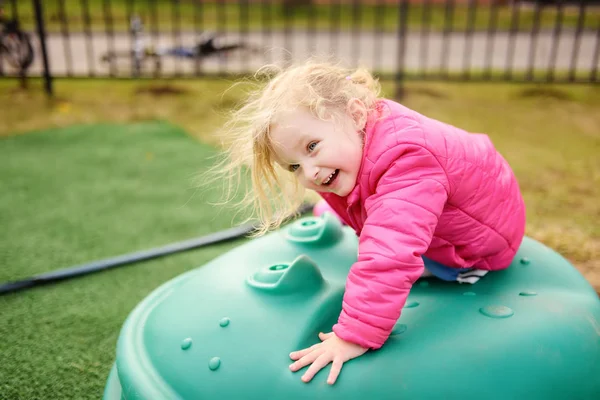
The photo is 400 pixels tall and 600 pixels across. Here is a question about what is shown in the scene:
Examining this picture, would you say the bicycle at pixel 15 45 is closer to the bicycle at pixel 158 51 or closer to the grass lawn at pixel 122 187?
the grass lawn at pixel 122 187

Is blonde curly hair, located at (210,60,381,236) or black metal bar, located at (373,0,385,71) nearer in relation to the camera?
blonde curly hair, located at (210,60,381,236)

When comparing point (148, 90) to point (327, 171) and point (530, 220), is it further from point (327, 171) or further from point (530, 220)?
point (327, 171)

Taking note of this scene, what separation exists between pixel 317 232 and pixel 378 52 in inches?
238

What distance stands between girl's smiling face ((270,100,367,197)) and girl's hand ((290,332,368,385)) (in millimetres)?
307

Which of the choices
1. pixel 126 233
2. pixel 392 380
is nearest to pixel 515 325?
pixel 392 380

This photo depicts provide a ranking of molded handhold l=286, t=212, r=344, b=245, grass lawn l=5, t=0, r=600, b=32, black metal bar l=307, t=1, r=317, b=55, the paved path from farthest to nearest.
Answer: grass lawn l=5, t=0, r=600, b=32 → the paved path → black metal bar l=307, t=1, r=317, b=55 → molded handhold l=286, t=212, r=344, b=245

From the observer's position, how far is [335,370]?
999 millimetres

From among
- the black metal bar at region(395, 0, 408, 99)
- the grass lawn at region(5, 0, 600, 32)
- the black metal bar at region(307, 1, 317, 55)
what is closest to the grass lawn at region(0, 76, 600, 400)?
the black metal bar at region(395, 0, 408, 99)

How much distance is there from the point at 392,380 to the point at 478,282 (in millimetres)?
375

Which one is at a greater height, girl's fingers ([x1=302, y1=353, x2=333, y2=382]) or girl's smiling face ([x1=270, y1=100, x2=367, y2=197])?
girl's smiling face ([x1=270, y1=100, x2=367, y2=197])

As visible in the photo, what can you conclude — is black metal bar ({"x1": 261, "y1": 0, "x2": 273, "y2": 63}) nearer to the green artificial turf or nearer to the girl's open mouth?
the green artificial turf

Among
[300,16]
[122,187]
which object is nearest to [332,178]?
[122,187]

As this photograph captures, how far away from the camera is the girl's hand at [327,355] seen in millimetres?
1002

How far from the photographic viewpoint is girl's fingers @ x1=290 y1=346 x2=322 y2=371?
1017 mm
